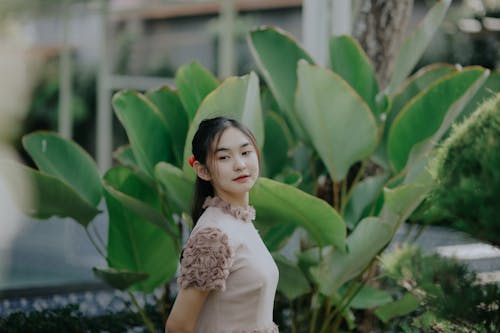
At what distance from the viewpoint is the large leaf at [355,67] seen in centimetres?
357

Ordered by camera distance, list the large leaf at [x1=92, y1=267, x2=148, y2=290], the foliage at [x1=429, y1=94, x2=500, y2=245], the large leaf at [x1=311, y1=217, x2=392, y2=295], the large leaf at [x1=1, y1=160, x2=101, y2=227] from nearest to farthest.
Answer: the foliage at [x1=429, y1=94, x2=500, y2=245] → the large leaf at [x1=311, y1=217, x2=392, y2=295] → the large leaf at [x1=1, y1=160, x2=101, y2=227] → the large leaf at [x1=92, y1=267, x2=148, y2=290]

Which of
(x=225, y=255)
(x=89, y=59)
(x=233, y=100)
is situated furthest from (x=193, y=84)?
→ (x=89, y=59)

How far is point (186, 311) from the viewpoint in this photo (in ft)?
6.13

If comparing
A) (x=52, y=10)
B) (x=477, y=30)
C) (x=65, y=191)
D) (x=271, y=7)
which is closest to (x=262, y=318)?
(x=65, y=191)

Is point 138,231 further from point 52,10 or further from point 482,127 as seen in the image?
point 52,10

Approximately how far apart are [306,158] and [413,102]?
644 mm

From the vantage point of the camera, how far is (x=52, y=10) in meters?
7.59

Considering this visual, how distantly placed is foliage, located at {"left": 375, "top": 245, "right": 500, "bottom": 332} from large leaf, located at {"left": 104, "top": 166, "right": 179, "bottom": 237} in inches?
53.6

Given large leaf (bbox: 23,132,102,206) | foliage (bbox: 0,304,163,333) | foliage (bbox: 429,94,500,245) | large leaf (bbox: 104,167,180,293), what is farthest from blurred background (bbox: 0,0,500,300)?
foliage (bbox: 429,94,500,245)

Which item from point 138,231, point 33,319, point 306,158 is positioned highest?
point 306,158

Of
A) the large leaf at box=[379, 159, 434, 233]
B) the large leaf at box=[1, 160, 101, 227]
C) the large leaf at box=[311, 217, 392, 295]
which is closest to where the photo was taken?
the large leaf at box=[379, 159, 434, 233]

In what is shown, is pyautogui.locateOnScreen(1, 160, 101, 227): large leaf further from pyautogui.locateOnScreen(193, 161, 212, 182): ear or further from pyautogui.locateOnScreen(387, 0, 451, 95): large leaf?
pyautogui.locateOnScreen(387, 0, 451, 95): large leaf

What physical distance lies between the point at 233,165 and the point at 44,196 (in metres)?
1.56

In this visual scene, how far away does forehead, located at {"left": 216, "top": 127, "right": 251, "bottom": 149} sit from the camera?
198 cm
